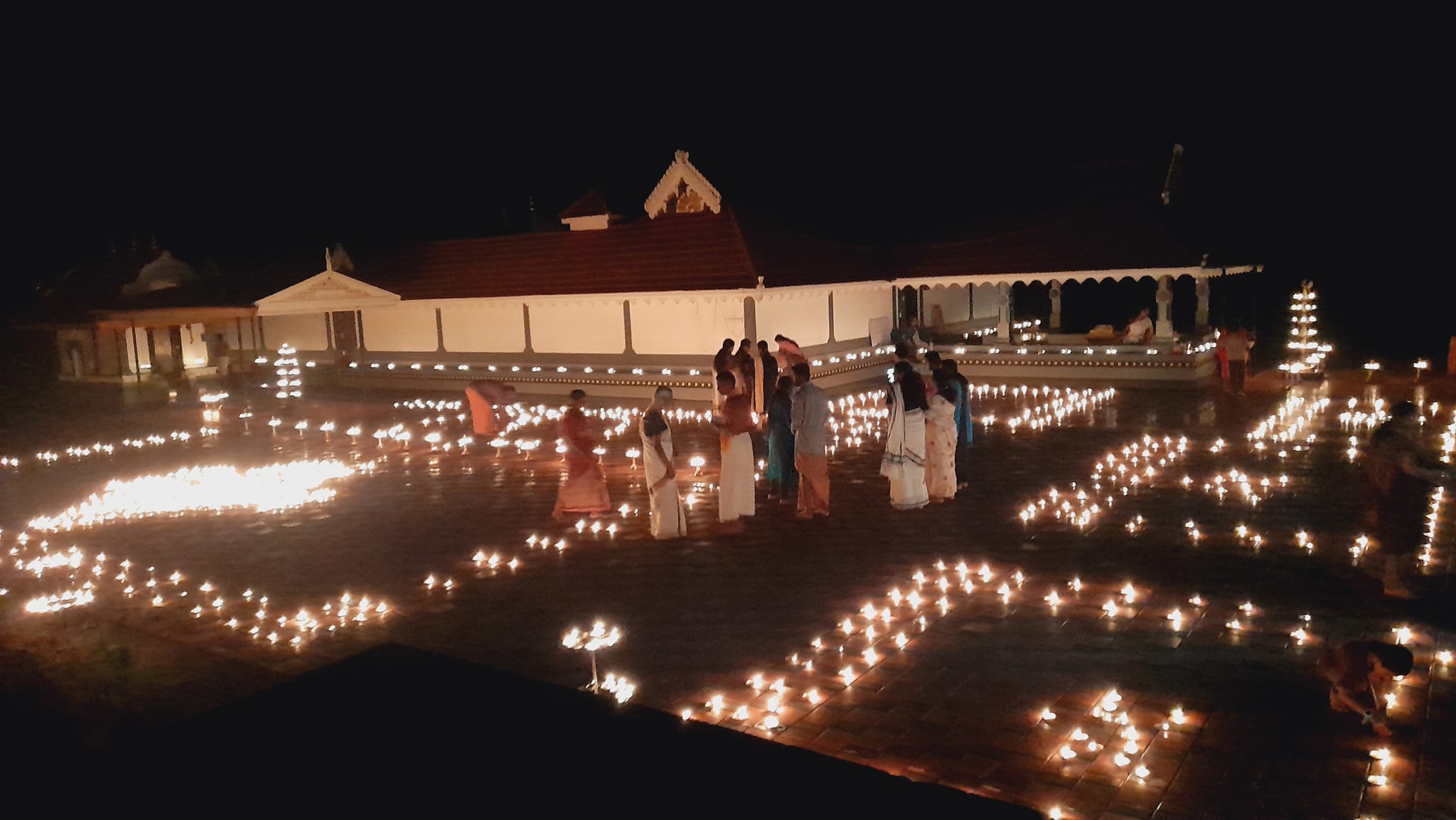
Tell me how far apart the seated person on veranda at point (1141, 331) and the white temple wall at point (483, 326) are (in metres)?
14.3

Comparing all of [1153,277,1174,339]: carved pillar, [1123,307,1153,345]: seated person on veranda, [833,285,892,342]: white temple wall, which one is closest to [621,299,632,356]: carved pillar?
[833,285,892,342]: white temple wall

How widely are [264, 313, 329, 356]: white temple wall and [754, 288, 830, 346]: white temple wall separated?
14432mm

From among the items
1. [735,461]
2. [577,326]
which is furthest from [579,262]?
[735,461]

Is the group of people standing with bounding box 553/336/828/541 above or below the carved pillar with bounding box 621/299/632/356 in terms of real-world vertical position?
below

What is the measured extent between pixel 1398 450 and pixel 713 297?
15578 millimetres

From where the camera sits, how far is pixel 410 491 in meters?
13.0

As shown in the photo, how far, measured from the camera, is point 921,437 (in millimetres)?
10531

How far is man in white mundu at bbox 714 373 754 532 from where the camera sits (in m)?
9.94

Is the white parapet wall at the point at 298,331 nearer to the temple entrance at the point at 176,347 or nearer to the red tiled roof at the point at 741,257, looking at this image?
the temple entrance at the point at 176,347

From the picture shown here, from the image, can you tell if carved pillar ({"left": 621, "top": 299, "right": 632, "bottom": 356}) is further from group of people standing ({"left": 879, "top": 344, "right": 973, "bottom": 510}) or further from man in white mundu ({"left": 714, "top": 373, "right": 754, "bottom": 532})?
man in white mundu ({"left": 714, "top": 373, "right": 754, "bottom": 532})

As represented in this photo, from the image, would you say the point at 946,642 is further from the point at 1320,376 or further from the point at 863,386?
the point at 1320,376

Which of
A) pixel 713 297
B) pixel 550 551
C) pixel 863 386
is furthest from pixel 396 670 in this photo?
pixel 863 386

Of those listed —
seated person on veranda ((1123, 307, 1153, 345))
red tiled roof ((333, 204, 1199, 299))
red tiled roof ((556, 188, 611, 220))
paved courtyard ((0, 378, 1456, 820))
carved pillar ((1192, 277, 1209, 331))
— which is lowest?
paved courtyard ((0, 378, 1456, 820))

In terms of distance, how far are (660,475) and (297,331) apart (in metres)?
23.6
